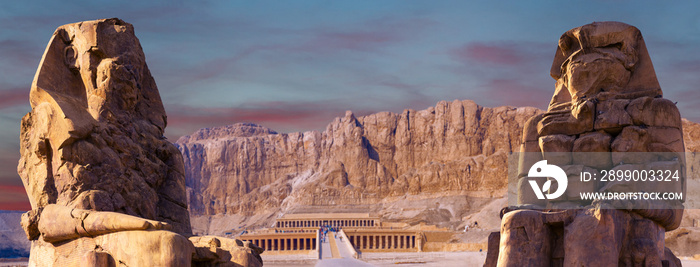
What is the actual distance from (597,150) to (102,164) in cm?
636

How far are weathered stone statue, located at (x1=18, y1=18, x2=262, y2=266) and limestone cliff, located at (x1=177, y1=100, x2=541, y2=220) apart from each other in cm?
11279

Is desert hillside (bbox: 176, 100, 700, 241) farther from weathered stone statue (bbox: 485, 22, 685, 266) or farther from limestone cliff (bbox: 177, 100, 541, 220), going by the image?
weathered stone statue (bbox: 485, 22, 685, 266)

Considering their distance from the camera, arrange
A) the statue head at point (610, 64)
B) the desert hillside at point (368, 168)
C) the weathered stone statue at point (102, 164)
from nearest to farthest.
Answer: the weathered stone statue at point (102, 164), the statue head at point (610, 64), the desert hillside at point (368, 168)

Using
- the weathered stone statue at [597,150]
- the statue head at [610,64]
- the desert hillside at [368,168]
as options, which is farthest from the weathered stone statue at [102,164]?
the desert hillside at [368,168]

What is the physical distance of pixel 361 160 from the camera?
5522 inches

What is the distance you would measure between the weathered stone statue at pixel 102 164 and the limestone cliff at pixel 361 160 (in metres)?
113

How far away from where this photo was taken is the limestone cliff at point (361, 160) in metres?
129

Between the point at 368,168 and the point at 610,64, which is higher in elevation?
the point at 368,168

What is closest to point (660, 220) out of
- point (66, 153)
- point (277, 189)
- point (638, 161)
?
point (638, 161)

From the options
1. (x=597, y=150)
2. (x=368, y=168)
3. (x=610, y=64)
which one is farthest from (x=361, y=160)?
(x=597, y=150)

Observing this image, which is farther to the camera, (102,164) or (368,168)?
(368,168)

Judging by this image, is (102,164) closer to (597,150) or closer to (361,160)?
(597,150)

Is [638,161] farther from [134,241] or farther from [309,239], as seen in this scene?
[309,239]

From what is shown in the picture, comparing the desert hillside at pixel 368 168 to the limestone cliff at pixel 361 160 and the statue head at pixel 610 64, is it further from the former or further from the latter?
the statue head at pixel 610 64
